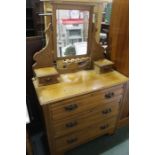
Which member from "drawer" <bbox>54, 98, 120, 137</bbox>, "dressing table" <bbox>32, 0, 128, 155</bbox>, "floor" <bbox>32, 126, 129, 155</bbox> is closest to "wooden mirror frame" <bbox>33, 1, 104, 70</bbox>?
"dressing table" <bbox>32, 0, 128, 155</bbox>

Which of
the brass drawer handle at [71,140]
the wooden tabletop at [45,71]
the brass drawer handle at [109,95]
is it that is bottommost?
the brass drawer handle at [71,140]

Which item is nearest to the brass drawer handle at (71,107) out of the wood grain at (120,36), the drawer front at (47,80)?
the drawer front at (47,80)

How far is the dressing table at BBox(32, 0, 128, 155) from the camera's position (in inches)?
47.8

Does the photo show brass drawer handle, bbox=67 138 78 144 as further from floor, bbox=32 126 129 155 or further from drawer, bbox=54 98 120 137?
floor, bbox=32 126 129 155

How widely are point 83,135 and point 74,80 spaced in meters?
0.58

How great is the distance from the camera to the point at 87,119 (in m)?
1.42

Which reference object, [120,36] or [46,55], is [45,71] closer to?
[46,55]

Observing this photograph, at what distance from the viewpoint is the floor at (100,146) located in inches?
63.6

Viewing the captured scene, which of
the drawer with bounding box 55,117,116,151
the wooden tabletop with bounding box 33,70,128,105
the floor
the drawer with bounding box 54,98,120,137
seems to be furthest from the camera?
the floor

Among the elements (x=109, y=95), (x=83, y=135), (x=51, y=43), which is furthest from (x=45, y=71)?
(x=83, y=135)

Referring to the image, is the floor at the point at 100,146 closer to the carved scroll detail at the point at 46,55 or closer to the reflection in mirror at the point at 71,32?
the carved scroll detail at the point at 46,55

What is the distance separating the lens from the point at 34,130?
177 centimetres
